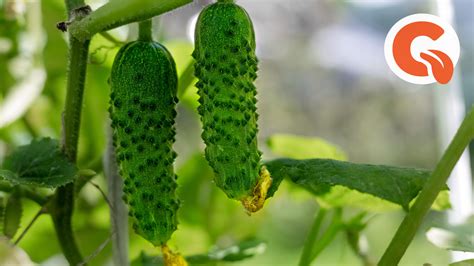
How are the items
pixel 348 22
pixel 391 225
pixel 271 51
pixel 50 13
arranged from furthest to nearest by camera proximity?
pixel 348 22 → pixel 271 51 → pixel 391 225 → pixel 50 13

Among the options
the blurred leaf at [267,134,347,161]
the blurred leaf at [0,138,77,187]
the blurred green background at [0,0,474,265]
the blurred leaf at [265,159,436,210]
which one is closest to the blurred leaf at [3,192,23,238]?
the blurred leaf at [0,138,77,187]

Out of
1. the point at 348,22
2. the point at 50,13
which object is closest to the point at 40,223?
the point at 50,13

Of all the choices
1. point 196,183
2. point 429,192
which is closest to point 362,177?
point 429,192

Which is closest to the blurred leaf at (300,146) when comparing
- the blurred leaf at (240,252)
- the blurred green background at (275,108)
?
the blurred green background at (275,108)

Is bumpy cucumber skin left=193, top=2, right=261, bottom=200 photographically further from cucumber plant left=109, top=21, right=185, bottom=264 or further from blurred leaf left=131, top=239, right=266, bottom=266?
blurred leaf left=131, top=239, right=266, bottom=266

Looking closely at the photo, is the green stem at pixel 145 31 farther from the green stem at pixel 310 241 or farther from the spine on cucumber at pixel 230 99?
the green stem at pixel 310 241

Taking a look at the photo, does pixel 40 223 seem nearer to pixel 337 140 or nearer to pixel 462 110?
pixel 462 110

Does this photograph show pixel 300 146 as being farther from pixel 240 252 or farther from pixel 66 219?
pixel 66 219
